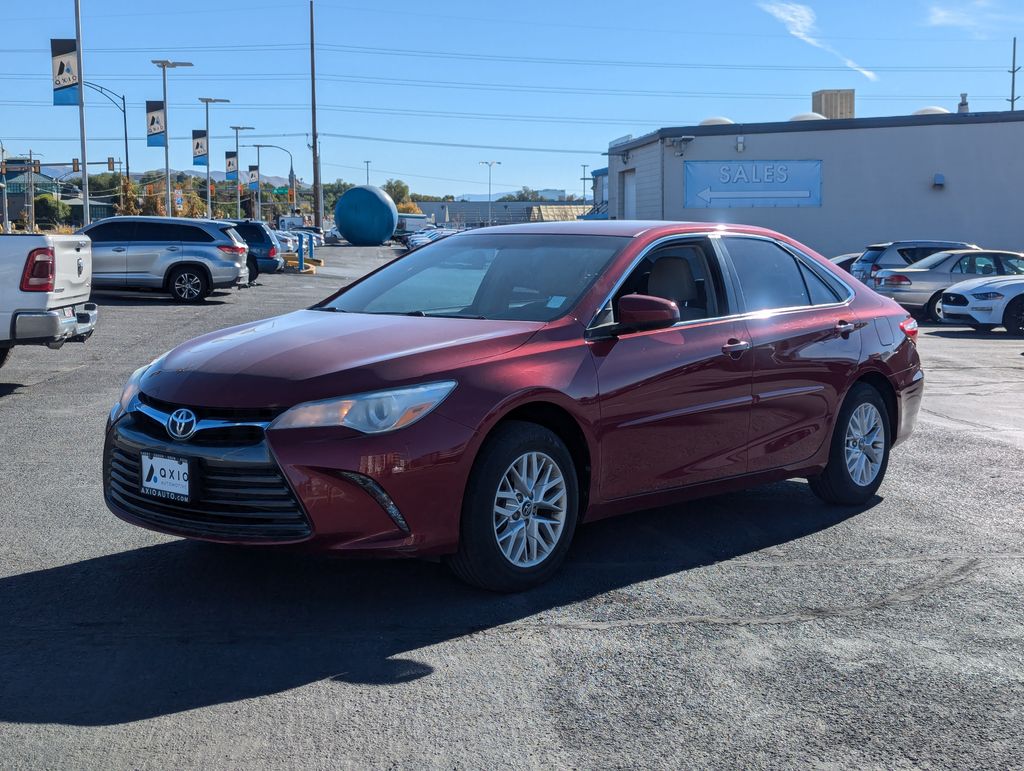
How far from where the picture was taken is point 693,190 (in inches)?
1470

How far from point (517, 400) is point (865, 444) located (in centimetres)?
285

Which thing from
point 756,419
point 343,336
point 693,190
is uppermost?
point 693,190

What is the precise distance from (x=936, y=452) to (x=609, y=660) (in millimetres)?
5051

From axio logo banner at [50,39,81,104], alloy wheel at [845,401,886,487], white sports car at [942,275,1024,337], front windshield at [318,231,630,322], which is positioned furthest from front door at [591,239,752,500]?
axio logo banner at [50,39,81,104]

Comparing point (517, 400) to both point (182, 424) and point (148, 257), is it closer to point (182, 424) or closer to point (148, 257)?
point (182, 424)

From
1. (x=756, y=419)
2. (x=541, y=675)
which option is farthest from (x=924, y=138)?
(x=541, y=675)

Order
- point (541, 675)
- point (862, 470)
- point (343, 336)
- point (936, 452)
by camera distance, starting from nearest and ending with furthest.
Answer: point (541, 675) → point (343, 336) → point (862, 470) → point (936, 452)

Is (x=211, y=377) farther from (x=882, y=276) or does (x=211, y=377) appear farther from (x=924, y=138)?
(x=924, y=138)

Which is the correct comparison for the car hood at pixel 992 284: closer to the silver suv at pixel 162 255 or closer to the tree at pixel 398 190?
the silver suv at pixel 162 255

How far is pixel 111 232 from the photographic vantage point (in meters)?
23.8

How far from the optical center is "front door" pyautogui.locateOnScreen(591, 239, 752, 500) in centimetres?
529

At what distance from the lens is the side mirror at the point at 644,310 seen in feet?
17.2

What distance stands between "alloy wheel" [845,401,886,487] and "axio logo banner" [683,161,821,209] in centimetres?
3120

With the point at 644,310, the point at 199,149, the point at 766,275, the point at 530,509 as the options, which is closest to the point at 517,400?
the point at 530,509
